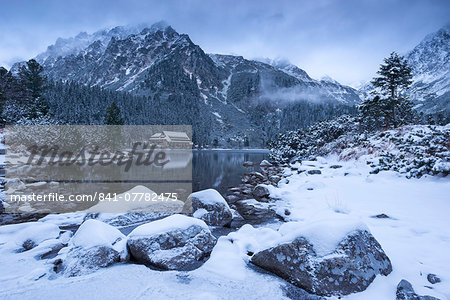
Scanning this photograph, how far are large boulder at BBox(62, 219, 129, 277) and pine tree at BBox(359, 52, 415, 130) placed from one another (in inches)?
1187

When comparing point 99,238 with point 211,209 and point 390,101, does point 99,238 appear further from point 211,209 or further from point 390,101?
point 390,101

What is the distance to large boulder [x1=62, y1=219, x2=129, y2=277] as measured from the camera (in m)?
5.21

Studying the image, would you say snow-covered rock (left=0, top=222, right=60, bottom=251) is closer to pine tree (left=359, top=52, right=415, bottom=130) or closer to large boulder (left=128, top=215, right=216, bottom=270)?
large boulder (left=128, top=215, right=216, bottom=270)

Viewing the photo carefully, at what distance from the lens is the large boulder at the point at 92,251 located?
5209 mm

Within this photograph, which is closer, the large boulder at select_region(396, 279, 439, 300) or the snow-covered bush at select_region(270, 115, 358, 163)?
the large boulder at select_region(396, 279, 439, 300)

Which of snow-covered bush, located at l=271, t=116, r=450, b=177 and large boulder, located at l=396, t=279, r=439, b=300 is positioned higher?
snow-covered bush, located at l=271, t=116, r=450, b=177

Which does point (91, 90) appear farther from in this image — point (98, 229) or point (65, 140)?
point (98, 229)

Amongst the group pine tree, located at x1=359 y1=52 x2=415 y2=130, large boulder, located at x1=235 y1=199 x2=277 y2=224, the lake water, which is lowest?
the lake water

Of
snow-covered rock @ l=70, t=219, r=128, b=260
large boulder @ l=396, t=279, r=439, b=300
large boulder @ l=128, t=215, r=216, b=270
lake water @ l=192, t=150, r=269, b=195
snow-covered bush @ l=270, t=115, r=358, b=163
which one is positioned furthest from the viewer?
snow-covered bush @ l=270, t=115, r=358, b=163

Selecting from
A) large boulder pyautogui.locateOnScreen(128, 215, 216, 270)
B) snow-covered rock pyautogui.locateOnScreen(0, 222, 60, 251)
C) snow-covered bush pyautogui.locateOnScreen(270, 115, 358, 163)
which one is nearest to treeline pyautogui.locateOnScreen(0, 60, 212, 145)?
snow-covered rock pyautogui.locateOnScreen(0, 222, 60, 251)

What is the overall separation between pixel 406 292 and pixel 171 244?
5087mm

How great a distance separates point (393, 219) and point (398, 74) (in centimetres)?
2586

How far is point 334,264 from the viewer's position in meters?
4.38

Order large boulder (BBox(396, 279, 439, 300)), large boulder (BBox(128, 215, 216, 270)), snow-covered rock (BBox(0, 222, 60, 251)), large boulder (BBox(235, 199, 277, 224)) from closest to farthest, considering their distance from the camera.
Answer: large boulder (BBox(396, 279, 439, 300)) → large boulder (BBox(128, 215, 216, 270)) → snow-covered rock (BBox(0, 222, 60, 251)) → large boulder (BBox(235, 199, 277, 224))
